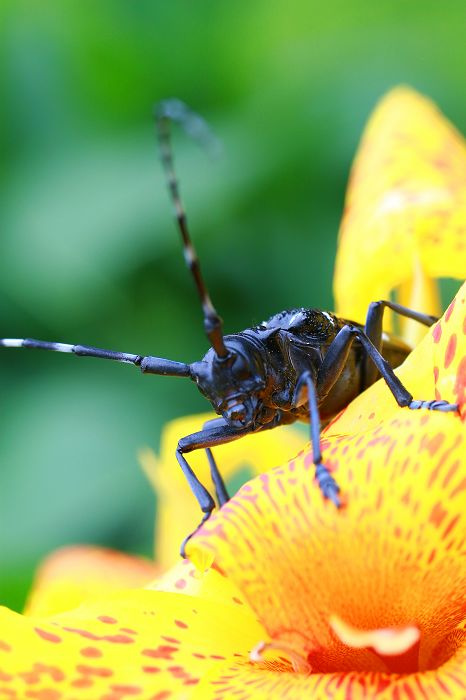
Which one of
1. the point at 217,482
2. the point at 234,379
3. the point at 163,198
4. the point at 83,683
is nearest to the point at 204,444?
the point at 217,482

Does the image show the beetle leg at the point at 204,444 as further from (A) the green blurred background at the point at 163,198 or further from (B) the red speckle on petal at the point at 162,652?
(A) the green blurred background at the point at 163,198

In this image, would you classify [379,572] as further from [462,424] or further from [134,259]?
[134,259]

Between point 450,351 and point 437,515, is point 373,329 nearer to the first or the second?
point 450,351

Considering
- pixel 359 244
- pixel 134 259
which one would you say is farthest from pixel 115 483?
pixel 359 244

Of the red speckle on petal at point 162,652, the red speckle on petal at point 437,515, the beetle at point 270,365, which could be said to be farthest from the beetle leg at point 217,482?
the red speckle on petal at point 437,515

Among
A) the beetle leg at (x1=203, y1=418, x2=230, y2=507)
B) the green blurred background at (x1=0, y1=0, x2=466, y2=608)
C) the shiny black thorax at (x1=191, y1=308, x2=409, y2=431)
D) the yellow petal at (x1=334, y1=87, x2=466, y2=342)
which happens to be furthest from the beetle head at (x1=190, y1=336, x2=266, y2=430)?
the green blurred background at (x1=0, y1=0, x2=466, y2=608)

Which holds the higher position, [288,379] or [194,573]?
[288,379]

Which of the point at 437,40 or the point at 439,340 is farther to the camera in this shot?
the point at 437,40

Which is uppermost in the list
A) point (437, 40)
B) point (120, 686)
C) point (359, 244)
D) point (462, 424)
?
point (437, 40)
